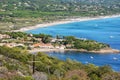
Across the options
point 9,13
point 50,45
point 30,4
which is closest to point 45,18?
point 9,13

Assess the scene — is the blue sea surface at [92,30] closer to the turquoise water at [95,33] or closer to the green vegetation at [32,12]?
the turquoise water at [95,33]

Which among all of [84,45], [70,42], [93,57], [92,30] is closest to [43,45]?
[70,42]

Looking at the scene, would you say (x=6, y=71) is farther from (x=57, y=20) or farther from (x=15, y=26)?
(x=57, y=20)

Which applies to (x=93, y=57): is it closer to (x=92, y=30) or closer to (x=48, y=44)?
(x=48, y=44)

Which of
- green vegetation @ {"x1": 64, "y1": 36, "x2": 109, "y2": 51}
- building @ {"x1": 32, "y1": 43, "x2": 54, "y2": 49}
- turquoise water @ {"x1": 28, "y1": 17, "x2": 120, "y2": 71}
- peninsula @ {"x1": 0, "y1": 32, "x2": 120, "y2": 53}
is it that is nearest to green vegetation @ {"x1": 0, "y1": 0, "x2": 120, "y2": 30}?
turquoise water @ {"x1": 28, "y1": 17, "x2": 120, "y2": 71}

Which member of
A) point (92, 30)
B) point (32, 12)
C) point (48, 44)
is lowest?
point (32, 12)

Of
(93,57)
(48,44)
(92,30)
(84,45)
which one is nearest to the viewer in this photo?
(93,57)

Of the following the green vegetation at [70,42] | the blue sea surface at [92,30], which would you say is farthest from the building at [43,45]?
the blue sea surface at [92,30]

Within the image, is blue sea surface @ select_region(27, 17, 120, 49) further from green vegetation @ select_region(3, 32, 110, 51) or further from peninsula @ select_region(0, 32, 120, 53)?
peninsula @ select_region(0, 32, 120, 53)
